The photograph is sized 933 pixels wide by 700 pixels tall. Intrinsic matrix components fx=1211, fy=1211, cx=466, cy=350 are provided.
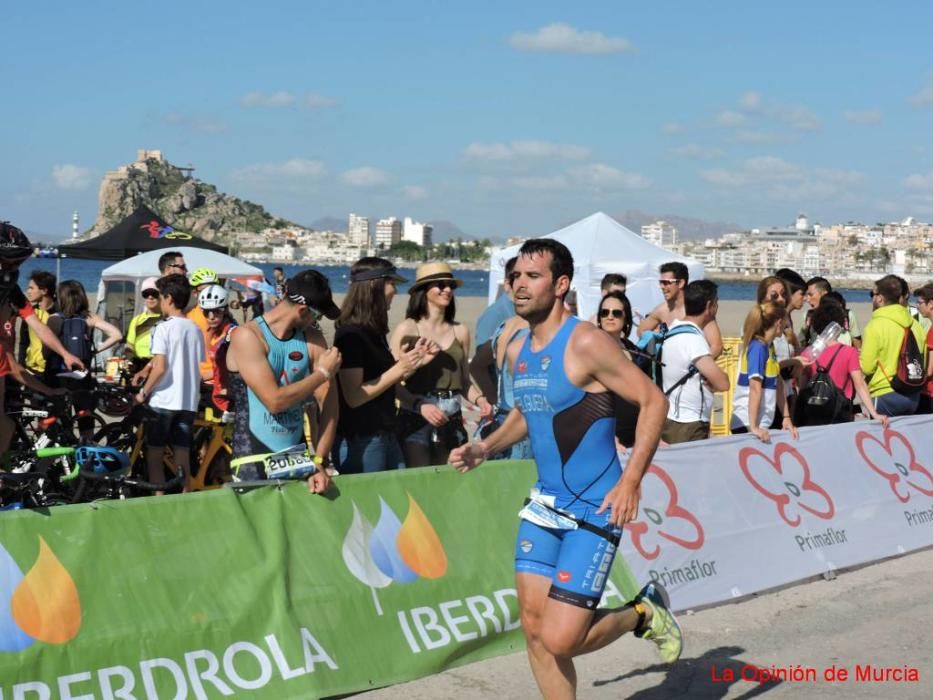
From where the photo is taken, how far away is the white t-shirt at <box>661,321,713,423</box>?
8.30m

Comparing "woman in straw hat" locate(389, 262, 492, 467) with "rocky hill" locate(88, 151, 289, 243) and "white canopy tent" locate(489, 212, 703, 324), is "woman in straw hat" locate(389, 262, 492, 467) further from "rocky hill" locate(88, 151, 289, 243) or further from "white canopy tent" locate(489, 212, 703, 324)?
"rocky hill" locate(88, 151, 289, 243)

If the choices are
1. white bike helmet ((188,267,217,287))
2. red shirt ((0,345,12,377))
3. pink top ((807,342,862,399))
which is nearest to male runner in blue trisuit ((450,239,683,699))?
red shirt ((0,345,12,377))

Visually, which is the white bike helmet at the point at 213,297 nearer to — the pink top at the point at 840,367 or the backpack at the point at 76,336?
the backpack at the point at 76,336

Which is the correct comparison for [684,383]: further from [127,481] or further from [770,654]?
[127,481]

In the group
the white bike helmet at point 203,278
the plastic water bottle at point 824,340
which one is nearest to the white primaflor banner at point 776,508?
the plastic water bottle at point 824,340

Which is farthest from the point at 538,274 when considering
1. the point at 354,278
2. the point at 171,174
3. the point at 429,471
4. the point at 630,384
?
the point at 171,174

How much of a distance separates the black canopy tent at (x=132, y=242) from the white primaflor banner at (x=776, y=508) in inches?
581

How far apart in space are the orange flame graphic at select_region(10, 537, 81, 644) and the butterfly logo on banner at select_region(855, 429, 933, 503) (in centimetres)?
631

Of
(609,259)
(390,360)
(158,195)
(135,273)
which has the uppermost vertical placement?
(158,195)

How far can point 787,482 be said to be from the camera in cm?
841

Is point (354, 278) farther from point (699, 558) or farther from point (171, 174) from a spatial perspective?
point (171, 174)

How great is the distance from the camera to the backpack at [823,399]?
420 inches

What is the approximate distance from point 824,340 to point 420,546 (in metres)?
6.17

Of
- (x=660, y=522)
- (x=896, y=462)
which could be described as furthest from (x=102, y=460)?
(x=896, y=462)
